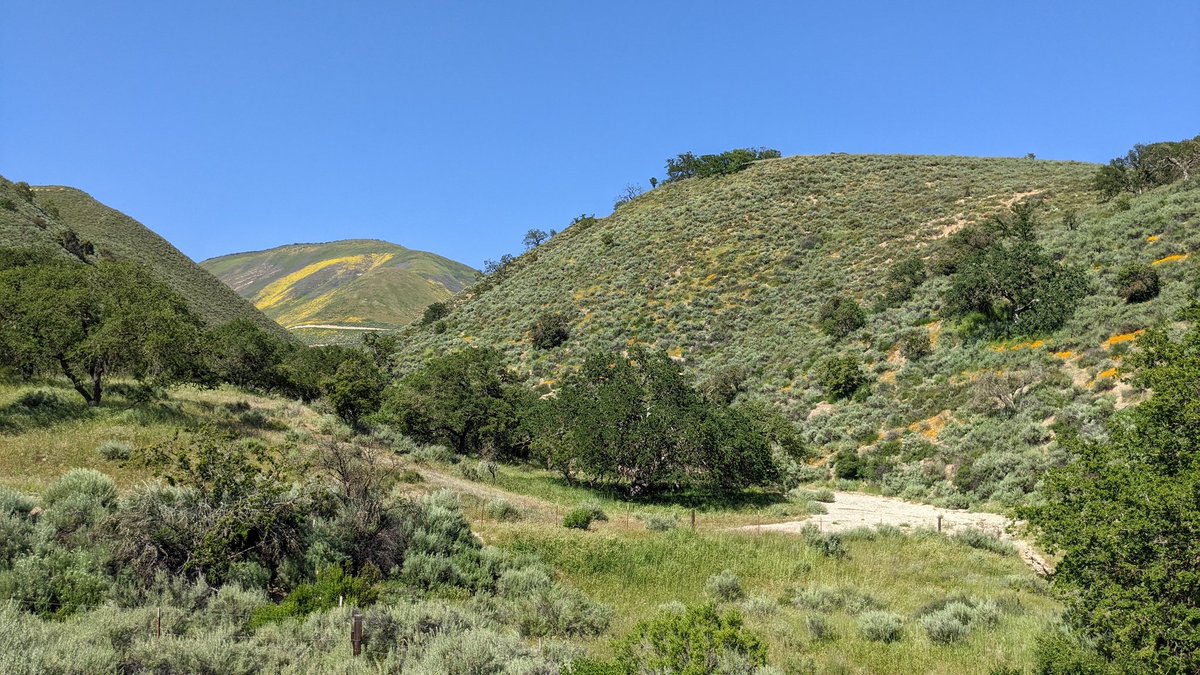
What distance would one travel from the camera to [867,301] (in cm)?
3966

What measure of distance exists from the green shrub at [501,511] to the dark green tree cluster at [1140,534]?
11492mm

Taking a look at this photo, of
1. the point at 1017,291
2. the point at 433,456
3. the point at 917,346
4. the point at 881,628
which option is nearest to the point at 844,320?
the point at 917,346

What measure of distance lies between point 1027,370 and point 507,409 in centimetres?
2196

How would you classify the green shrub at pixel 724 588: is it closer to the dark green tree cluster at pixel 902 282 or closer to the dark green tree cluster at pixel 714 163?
the dark green tree cluster at pixel 902 282

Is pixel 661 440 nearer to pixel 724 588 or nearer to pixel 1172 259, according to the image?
pixel 724 588

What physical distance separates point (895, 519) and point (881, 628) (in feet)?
35.8

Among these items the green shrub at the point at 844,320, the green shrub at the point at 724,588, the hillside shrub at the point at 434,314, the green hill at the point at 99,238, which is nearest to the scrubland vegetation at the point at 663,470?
the green shrub at the point at 724,588

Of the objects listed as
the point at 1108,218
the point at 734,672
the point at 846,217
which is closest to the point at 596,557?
the point at 734,672

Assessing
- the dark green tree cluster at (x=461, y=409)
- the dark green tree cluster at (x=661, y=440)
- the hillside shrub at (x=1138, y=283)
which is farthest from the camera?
the dark green tree cluster at (x=461, y=409)

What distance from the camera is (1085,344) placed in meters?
23.9

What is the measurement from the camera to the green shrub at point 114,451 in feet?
47.3

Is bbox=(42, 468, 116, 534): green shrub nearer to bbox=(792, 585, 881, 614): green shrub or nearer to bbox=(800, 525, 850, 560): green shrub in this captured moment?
bbox=(792, 585, 881, 614): green shrub

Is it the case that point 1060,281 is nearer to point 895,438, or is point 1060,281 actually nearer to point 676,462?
point 895,438

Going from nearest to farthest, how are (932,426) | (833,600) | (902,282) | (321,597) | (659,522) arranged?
(321,597) → (833,600) → (659,522) → (932,426) → (902,282)
